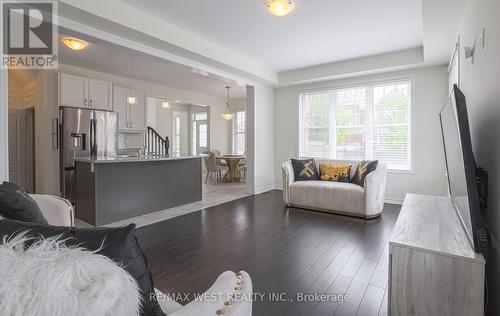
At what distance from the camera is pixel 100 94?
5.36 metres

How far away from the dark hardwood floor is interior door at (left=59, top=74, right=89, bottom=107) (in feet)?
10.4

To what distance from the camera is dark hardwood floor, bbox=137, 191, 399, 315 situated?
1962 mm

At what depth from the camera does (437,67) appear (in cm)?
447

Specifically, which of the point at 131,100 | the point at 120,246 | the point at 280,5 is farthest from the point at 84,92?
the point at 120,246

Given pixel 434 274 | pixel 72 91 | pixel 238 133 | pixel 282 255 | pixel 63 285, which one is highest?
pixel 72 91

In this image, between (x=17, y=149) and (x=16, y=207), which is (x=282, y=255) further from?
(x=17, y=149)

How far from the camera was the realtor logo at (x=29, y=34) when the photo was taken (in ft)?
8.30

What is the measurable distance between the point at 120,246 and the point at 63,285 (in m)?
0.18

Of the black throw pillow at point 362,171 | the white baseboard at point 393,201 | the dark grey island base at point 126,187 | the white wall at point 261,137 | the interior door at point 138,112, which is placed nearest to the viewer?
the dark grey island base at point 126,187

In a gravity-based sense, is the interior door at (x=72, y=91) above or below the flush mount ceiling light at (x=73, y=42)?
below

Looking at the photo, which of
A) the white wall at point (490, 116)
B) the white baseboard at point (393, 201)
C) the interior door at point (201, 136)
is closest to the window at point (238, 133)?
the interior door at point (201, 136)

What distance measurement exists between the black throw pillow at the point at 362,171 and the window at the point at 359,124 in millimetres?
1014

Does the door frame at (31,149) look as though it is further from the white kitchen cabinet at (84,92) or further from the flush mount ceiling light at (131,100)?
the flush mount ceiling light at (131,100)

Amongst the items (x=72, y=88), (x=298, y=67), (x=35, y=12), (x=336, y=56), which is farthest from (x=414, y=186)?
(x=72, y=88)
